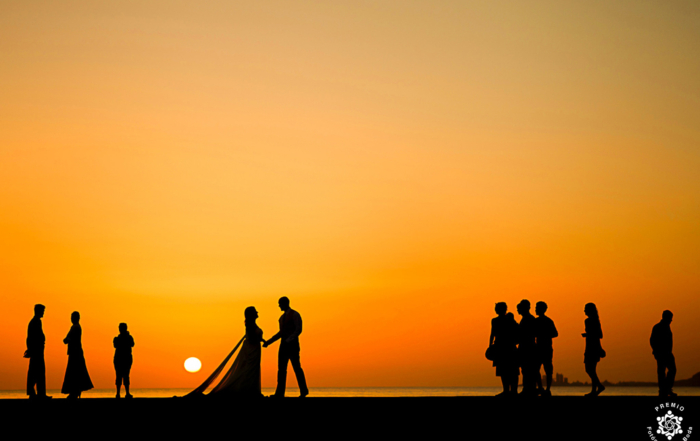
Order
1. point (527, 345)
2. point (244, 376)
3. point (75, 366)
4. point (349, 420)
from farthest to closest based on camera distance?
point (75, 366) → point (244, 376) → point (527, 345) → point (349, 420)

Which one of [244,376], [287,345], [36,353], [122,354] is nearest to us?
[287,345]

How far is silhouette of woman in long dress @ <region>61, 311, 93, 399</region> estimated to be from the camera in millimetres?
18547

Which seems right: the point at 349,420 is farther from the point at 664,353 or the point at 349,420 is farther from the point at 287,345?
the point at 664,353

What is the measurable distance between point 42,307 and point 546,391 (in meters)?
12.8

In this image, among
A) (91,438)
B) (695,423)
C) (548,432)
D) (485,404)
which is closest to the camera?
(91,438)

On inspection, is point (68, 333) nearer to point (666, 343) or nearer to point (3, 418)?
point (3, 418)

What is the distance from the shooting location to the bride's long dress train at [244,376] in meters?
17.3

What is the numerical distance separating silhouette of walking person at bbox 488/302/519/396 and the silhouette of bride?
563 cm

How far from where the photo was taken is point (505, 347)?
17266 mm

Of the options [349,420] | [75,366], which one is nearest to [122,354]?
[75,366]

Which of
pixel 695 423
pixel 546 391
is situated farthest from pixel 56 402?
pixel 695 423

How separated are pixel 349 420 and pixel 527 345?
6.26 meters

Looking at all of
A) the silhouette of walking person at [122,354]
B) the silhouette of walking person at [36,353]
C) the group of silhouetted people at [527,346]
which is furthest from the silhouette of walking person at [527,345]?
the silhouette of walking person at [36,353]

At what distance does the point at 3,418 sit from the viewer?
41.6ft
